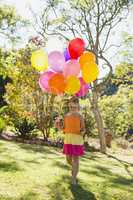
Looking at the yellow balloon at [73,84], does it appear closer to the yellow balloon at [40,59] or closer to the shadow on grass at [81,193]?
the yellow balloon at [40,59]

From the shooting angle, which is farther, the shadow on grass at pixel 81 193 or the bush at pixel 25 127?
the bush at pixel 25 127

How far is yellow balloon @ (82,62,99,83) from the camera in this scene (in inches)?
309

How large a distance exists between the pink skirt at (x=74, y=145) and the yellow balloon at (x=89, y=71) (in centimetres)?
106

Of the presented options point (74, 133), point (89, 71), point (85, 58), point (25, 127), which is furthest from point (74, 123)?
point (25, 127)

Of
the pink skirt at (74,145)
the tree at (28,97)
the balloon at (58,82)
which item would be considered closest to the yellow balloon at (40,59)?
the balloon at (58,82)

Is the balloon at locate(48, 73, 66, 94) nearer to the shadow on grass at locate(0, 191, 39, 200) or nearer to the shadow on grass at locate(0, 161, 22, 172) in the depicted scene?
the shadow on grass at locate(0, 191, 39, 200)

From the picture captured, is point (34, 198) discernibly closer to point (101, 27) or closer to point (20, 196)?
point (20, 196)

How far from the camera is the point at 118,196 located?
25.4ft

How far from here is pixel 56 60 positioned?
7.99 meters

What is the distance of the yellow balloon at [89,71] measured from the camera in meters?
7.84

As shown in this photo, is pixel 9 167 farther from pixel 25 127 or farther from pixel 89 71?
pixel 25 127

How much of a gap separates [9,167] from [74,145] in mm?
2170

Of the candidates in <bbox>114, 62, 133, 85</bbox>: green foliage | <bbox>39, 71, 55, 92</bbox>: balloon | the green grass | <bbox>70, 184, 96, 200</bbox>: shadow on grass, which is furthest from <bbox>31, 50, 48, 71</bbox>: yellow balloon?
<bbox>114, 62, 133, 85</bbox>: green foliage

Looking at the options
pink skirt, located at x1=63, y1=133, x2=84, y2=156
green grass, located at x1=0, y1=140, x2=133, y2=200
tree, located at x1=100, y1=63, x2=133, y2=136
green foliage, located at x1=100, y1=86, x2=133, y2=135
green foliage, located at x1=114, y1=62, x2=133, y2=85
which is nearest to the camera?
green grass, located at x1=0, y1=140, x2=133, y2=200
